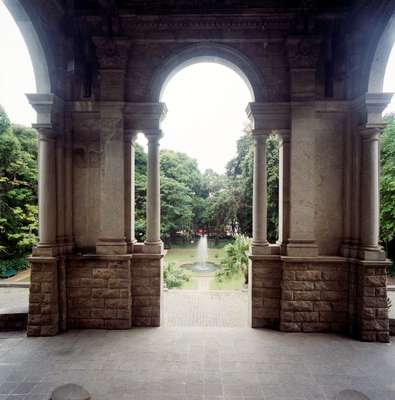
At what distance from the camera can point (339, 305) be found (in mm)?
5680

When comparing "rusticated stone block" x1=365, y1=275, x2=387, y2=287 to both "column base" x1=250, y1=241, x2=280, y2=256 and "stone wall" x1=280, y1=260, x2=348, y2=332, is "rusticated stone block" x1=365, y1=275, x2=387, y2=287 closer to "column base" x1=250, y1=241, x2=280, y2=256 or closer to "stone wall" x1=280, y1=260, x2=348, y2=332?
"stone wall" x1=280, y1=260, x2=348, y2=332

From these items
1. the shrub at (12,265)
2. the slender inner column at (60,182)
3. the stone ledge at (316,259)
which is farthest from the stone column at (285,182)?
the shrub at (12,265)

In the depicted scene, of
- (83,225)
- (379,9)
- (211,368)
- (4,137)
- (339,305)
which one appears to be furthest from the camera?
(4,137)

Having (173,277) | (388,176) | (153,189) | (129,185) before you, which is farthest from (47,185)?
(388,176)

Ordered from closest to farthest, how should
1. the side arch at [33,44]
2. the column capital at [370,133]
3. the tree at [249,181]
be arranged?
the side arch at [33,44] → the column capital at [370,133] → the tree at [249,181]

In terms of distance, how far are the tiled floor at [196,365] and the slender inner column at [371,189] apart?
2.01m

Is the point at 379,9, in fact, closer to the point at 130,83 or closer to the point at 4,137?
the point at 130,83

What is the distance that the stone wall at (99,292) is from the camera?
5766 mm

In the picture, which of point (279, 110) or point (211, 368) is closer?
point (211, 368)

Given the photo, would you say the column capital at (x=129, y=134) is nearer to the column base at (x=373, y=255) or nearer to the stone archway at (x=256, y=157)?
the stone archway at (x=256, y=157)

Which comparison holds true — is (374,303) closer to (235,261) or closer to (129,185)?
(129,185)

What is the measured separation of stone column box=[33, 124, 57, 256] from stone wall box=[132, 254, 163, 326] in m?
1.77

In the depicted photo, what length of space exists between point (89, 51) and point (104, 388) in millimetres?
6315

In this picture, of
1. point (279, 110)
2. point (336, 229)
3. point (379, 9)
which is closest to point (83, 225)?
point (279, 110)
